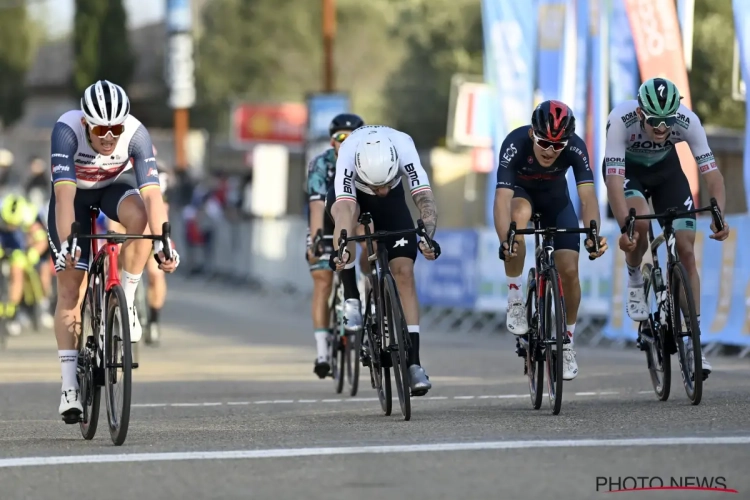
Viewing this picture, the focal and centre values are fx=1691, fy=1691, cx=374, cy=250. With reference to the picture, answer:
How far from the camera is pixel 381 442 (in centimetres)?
852

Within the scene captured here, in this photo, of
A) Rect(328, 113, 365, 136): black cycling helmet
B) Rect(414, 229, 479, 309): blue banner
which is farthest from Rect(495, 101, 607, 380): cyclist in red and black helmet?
Rect(414, 229, 479, 309): blue banner

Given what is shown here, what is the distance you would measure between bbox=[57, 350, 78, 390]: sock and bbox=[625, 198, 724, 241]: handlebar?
139 inches

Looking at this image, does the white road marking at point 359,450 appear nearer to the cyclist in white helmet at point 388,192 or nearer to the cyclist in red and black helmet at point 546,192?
the cyclist in white helmet at point 388,192

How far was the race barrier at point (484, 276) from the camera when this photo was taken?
1568 centimetres

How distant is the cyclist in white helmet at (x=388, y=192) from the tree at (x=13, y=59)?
83.4 m

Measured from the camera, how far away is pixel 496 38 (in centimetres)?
2161

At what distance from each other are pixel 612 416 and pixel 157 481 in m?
3.23

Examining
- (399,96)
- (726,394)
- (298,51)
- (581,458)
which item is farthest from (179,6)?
(581,458)

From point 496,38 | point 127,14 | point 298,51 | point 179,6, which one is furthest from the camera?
point 127,14

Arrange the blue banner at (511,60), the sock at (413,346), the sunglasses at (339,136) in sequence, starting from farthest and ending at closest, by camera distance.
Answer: the blue banner at (511,60), the sunglasses at (339,136), the sock at (413,346)

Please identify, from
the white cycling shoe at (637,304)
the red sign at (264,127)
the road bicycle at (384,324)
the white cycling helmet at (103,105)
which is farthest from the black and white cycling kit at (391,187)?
the red sign at (264,127)

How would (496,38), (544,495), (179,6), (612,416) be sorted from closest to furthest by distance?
(544,495) → (612,416) → (496,38) → (179,6)

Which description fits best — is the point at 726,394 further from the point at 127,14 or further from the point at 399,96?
the point at 127,14

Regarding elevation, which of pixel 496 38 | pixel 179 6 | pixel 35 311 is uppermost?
pixel 179 6
